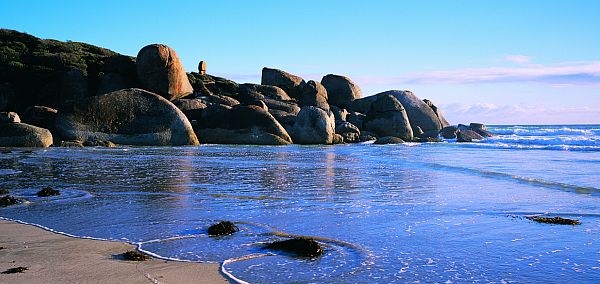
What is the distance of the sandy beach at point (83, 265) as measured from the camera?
4105 millimetres

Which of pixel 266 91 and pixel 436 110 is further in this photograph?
pixel 436 110

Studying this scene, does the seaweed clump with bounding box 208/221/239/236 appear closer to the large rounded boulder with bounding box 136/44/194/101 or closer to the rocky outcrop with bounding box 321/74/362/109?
the large rounded boulder with bounding box 136/44/194/101

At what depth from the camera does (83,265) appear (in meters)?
4.46

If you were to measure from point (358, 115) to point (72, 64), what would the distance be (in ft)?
55.9

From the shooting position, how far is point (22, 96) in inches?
1254

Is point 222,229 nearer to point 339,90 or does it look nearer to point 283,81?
point 283,81

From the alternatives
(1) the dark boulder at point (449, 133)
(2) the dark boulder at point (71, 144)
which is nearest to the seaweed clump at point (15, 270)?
(2) the dark boulder at point (71, 144)

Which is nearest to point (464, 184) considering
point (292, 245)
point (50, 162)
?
point (292, 245)

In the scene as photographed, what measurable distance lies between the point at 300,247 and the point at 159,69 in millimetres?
25801

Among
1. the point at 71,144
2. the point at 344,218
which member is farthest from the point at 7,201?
the point at 71,144

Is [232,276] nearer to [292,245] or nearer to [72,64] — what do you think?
[292,245]

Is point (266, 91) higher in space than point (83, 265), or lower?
higher

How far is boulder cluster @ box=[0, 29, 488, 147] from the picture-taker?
23.9 m

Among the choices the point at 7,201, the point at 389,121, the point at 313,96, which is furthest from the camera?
the point at 313,96
